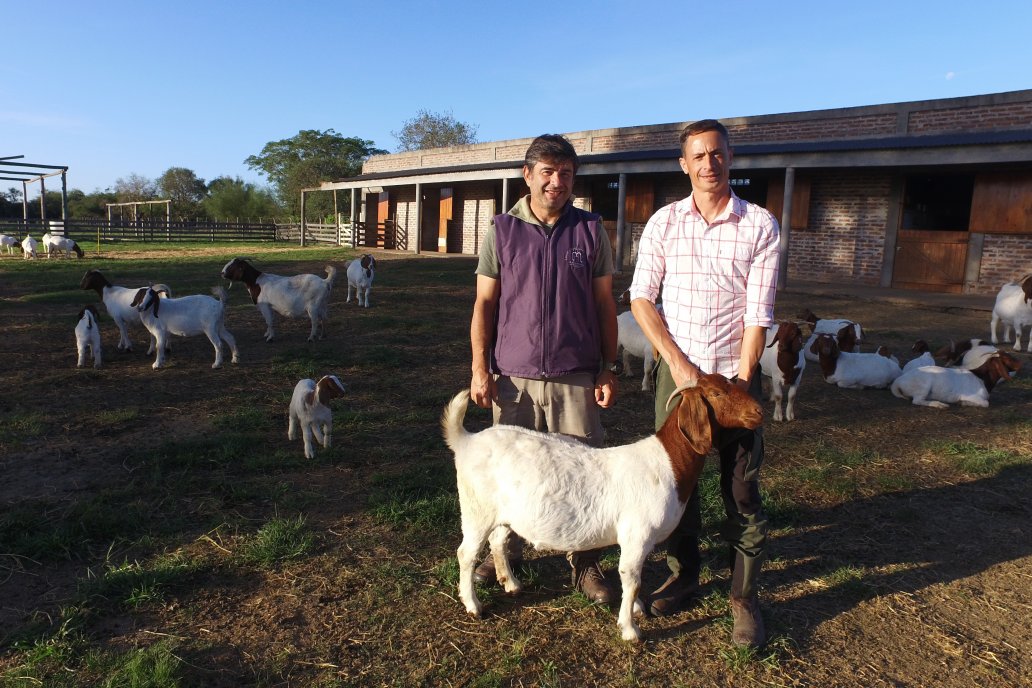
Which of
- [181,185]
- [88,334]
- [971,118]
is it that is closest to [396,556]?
[88,334]

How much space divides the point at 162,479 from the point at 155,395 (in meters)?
2.50

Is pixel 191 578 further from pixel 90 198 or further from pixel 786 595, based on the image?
pixel 90 198

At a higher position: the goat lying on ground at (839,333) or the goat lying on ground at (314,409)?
the goat lying on ground at (839,333)

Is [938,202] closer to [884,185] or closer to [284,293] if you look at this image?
[884,185]

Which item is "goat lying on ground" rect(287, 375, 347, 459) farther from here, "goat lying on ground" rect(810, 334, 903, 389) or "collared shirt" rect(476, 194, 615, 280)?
"goat lying on ground" rect(810, 334, 903, 389)

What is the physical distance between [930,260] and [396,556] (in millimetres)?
17040

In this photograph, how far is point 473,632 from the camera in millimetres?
3164

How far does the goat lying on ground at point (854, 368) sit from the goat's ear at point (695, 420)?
5.89m

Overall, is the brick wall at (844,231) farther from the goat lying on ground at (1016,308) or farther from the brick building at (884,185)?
the goat lying on ground at (1016,308)

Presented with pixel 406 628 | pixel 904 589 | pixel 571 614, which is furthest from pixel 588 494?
pixel 904 589

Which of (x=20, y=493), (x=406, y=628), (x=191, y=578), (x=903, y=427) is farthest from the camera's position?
(x=903, y=427)

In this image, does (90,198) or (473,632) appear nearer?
(473,632)

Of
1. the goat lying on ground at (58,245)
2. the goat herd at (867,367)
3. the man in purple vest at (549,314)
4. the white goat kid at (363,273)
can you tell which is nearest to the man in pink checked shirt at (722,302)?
the man in purple vest at (549,314)

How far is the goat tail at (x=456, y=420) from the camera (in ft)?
10.2
